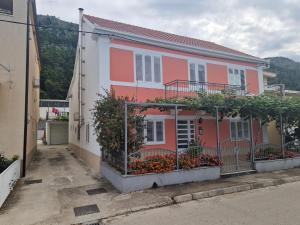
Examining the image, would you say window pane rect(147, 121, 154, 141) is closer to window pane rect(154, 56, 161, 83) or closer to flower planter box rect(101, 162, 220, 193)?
window pane rect(154, 56, 161, 83)

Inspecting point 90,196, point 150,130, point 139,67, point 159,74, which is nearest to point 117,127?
point 90,196

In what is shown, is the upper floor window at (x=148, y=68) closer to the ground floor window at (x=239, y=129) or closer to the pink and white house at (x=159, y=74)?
the pink and white house at (x=159, y=74)

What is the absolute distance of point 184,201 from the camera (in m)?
7.15

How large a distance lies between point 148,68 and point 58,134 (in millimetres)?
22100

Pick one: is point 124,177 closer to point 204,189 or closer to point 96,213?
point 96,213

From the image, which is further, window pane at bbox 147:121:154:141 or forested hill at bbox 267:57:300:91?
forested hill at bbox 267:57:300:91

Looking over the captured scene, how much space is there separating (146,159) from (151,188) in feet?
3.49

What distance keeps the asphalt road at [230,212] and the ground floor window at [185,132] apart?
18.3 ft

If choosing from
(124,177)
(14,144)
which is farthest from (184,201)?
(14,144)

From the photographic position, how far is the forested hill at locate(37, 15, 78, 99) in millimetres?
34672

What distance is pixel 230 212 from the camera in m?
6.05

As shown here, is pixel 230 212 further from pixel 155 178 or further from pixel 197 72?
pixel 197 72

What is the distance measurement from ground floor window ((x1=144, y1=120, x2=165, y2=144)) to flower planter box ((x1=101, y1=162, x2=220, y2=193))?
293cm

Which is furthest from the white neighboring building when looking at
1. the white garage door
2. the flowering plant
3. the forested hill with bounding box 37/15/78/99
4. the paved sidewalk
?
the flowering plant
